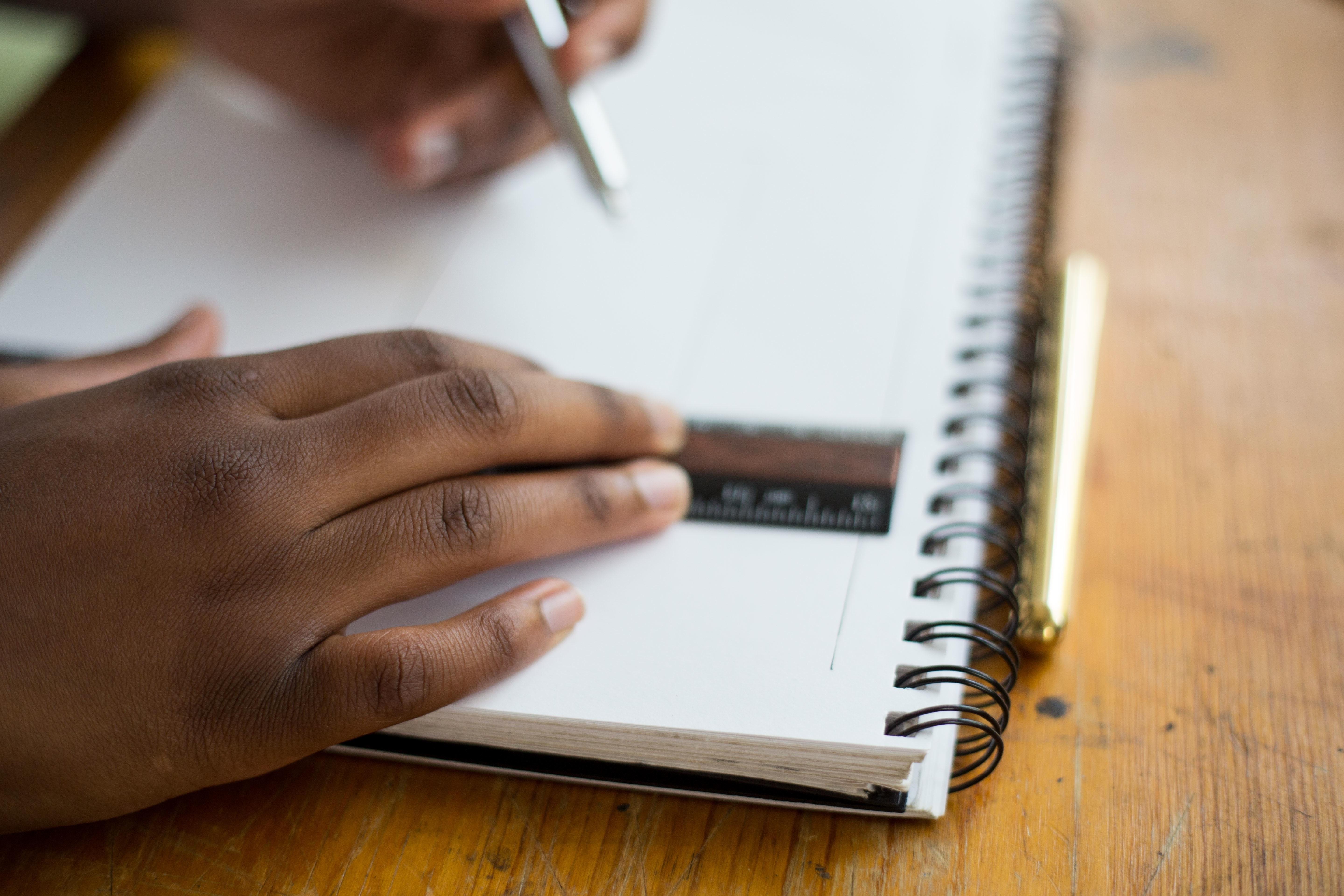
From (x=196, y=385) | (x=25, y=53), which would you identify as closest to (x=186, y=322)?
(x=196, y=385)

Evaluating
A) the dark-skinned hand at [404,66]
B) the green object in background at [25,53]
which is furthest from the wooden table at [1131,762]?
the green object in background at [25,53]

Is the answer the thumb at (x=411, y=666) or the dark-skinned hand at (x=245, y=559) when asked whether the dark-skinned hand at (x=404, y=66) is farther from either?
the thumb at (x=411, y=666)

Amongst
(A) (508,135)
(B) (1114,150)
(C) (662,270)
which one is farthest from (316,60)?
(B) (1114,150)

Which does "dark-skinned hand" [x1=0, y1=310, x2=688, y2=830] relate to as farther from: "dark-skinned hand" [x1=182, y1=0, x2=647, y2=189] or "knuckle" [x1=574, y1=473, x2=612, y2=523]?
"dark-skinned hand" [x1=182, y1=0, x2=647, y2=189]

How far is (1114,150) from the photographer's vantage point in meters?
0.99

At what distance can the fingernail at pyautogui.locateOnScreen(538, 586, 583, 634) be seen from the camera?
0.58 m

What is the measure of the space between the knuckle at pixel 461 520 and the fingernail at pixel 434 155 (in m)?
0.47

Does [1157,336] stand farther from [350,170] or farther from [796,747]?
[350,170]

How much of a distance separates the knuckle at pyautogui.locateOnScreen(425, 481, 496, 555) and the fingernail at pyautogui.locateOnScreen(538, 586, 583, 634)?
0.16 feet

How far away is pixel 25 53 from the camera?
2092 mm

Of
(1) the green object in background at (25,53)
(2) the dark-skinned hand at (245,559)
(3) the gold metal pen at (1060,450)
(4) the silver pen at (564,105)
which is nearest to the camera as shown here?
(2) the dark-skinned hand at (245,559)

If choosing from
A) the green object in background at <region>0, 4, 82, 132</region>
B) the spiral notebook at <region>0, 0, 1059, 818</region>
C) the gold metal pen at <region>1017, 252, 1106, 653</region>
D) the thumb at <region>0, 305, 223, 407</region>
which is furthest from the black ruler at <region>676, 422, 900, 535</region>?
the green object in background at <region>0, 4, 82, 132</region>

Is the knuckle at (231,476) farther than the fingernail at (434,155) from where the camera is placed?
No

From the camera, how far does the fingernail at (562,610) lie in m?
0.58
